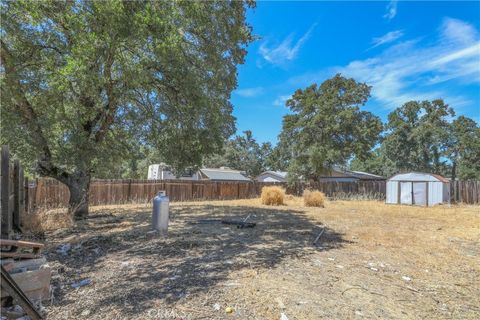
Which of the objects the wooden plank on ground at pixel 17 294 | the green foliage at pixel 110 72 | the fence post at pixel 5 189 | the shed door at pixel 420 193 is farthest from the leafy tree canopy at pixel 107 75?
the shed door at pixel 420 193

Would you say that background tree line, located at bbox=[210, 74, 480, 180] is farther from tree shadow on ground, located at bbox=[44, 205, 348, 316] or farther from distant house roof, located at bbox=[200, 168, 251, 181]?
tree shadow on ground, located at bbox=[44, 205, 348, 316]

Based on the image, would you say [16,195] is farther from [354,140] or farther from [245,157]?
[245,157]

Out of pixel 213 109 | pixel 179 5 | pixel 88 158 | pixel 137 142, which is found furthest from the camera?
pixel 137 142

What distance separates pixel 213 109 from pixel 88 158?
317 centimetres

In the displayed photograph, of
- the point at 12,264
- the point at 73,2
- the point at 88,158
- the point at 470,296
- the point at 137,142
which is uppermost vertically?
the point at 73,2

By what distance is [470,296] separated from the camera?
3775mm

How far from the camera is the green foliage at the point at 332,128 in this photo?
23.2 m

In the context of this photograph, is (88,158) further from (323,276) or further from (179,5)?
(323,276)

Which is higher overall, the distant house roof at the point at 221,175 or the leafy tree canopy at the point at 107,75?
the leafy tree canopy at the point at 107,75

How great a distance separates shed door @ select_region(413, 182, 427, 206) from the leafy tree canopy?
561 inches

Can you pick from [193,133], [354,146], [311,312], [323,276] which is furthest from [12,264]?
[354,146]

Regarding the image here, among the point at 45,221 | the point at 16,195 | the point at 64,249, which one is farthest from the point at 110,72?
the point at 45,221

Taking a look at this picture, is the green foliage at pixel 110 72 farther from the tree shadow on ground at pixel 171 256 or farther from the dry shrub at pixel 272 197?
the dry shrub at pixel 272 197

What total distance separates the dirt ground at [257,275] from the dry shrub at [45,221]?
1.80 ft
